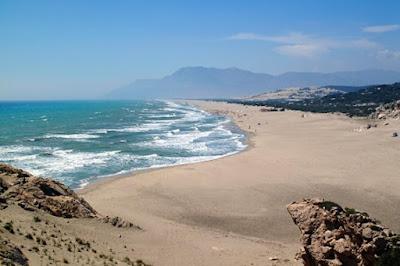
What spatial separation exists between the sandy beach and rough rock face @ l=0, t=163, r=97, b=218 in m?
2.90

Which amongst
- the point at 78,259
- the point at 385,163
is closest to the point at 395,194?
the point at 385,163

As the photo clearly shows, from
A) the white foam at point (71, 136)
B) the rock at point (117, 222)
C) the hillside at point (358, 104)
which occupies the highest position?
the hillside at point (358, 104)

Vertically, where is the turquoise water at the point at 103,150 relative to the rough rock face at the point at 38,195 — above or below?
below

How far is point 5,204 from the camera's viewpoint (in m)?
19.3

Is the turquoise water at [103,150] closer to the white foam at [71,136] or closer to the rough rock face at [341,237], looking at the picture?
the white foam at [71,136]

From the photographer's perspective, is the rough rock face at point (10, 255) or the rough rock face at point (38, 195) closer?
the rough rock face at point (10, 255)

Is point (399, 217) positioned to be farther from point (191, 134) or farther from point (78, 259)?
point (191, 134)

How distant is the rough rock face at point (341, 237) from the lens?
13.6 metres

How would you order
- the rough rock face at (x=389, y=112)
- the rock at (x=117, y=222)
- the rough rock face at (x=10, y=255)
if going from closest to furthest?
the rough rock face at (x=10, y=255) → the rock at (x=117, y=222) → the rough rock face at (x=389, y=112)

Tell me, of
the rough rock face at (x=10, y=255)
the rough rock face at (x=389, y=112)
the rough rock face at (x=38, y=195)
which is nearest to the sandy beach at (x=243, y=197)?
the rough rock face at (x=38, y=195)

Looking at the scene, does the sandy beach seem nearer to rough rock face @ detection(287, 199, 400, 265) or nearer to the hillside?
rough rock face @ detection(287, 199, 400, 265)

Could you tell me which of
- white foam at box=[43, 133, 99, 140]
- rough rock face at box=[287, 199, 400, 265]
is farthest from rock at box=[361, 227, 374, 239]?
white foam at box=[43, 133, 99, 140]

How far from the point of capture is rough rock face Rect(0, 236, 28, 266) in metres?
12.9

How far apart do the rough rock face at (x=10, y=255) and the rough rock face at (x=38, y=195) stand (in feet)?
17.3
